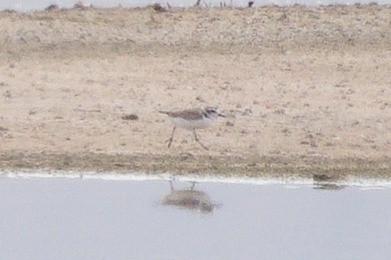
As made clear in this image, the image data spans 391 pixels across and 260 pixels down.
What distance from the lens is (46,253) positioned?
1036 centimetres

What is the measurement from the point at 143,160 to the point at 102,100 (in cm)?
235

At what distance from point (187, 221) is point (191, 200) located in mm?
775

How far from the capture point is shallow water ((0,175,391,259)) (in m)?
10.5

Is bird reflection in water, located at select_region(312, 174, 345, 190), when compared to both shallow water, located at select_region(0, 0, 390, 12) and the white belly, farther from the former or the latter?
shallow water, located at select_region(0, 0, 390, 12)

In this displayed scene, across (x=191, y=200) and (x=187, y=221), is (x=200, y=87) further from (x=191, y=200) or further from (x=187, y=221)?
(x=187, y=221)

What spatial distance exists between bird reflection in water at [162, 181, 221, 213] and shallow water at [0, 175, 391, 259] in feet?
0.07

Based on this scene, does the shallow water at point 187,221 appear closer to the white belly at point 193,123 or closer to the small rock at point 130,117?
the white belly at point 193,123

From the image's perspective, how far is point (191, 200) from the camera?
1228cm

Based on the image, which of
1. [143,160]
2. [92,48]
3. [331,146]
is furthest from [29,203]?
[92,48]

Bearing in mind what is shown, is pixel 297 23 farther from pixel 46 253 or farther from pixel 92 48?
pixel 46 253

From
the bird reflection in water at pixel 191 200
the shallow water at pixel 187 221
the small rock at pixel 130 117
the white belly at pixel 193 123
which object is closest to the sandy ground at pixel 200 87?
the small rock at pixel 130 117

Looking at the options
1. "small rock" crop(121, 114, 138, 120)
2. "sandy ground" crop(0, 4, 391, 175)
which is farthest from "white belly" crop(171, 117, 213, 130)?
"small rock" crop(121, 114, 138, 120)

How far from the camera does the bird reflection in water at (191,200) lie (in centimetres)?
1204

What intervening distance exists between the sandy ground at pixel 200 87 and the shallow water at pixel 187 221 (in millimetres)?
950
